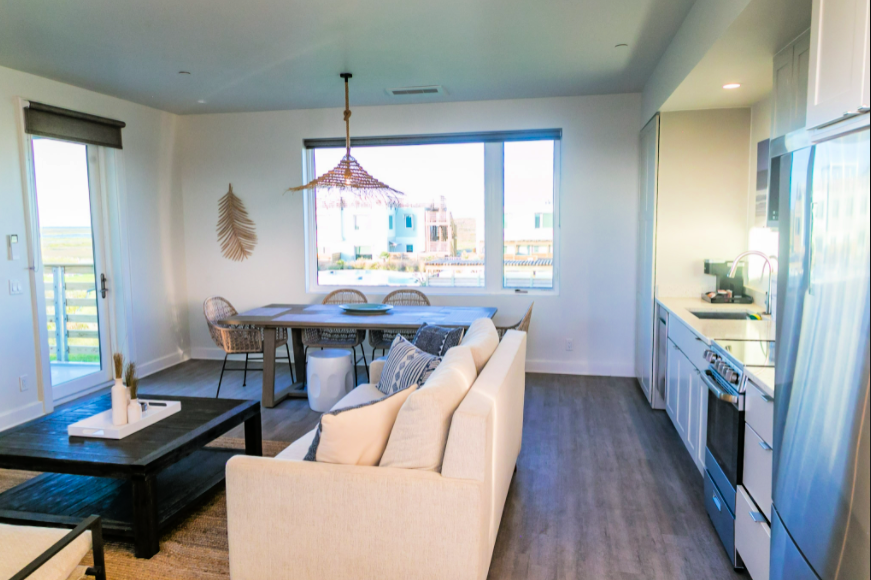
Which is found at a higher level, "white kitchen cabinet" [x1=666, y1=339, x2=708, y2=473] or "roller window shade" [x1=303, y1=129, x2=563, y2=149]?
"roller window shade" [x1=303, y1=129, x2=563, y2=149]

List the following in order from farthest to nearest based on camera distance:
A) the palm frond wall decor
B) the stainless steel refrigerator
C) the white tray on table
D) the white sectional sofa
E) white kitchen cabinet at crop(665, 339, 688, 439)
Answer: the palm frond wall decor → white kitchen cabinet at crop(665, 339, 688, 439) → the white tray on table → the white sectional sofa → the stainless steel refrigerator

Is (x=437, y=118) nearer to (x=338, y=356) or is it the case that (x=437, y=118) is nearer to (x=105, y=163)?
(x=338, y=356)

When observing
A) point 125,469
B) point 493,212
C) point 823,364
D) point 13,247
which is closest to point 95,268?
point 13,247

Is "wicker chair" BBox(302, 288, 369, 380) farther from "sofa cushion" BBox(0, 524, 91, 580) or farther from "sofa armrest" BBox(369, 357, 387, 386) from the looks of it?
"sofa cushion" BBox(0, 524, 91, 580)

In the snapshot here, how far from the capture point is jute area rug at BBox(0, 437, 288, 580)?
2.45 m

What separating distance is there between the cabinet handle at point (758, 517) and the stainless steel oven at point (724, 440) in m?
0.21

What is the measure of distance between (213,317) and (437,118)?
118 inches

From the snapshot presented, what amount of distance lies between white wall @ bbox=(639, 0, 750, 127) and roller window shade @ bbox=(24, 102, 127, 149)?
15.4ft

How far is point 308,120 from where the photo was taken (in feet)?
19.8

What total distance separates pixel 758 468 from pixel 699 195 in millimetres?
2819

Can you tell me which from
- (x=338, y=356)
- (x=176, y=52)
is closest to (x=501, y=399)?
(x=338, y=356)

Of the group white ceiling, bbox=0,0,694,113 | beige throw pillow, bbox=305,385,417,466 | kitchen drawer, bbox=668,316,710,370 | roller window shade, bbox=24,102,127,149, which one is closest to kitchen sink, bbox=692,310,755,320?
kitchen drawer, bbox=668,316,710,370

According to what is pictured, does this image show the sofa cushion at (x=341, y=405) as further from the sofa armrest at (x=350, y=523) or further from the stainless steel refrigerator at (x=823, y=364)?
the stainless steel refrigerator at (x=823, y=364)

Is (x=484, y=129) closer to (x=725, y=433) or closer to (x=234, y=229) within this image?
(x=234, y=229)
